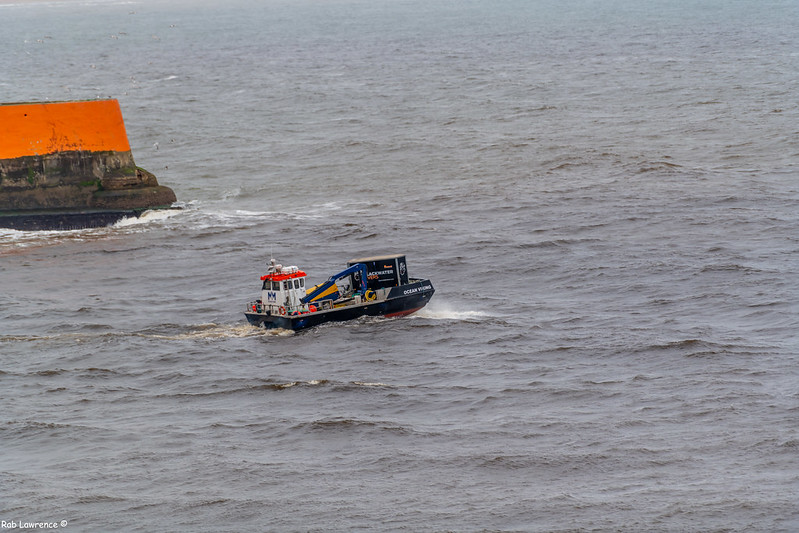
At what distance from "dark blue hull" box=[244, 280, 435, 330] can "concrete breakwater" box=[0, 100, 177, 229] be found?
2162cm

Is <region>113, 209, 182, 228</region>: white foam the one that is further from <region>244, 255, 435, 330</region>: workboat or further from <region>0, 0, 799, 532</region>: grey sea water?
<region>244, 255, 435, 330</region>: workboat

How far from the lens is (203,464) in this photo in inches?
1201

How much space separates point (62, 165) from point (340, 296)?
23630 millimetres

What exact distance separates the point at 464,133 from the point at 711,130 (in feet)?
57.1

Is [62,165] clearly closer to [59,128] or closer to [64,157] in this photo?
[64,157]

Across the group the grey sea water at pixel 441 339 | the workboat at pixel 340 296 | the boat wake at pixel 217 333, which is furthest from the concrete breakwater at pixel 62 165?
the workboat at pixel 340 296

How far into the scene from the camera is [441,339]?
40.8 m

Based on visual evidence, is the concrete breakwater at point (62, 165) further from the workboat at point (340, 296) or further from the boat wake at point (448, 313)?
the boat wake at point (448, 313)

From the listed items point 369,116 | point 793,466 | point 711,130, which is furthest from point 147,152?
point 793,466

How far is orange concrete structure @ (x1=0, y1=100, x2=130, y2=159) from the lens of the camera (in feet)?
194

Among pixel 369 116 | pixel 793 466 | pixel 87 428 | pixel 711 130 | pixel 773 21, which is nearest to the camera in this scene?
pixel 793 466

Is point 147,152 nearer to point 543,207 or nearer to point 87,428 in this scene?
point 543,207

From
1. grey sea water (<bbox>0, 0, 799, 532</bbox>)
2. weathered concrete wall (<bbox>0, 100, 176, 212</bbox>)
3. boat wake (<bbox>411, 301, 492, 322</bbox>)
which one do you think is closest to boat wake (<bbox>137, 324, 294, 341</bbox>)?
grey sea water (<bbox>0, 0, 799, 532</bbox>)

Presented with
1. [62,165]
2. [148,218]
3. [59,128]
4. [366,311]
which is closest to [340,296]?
[366,311]
